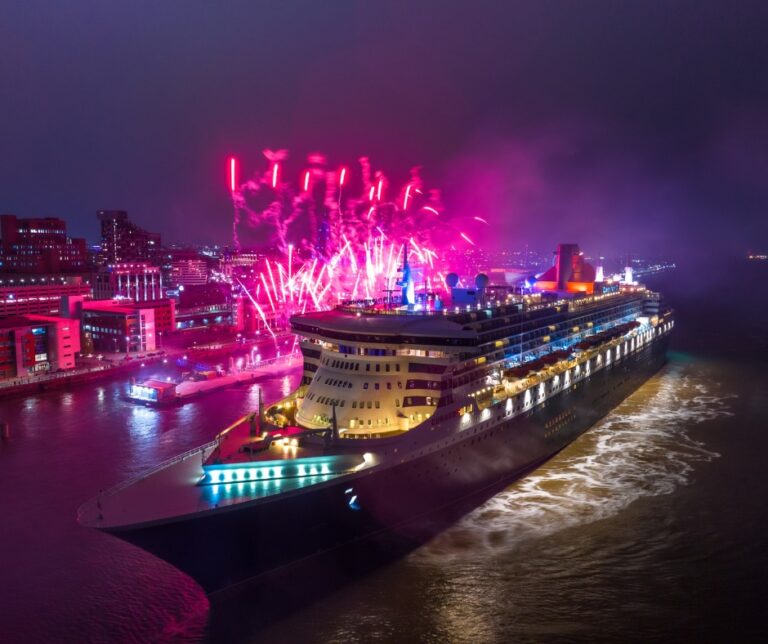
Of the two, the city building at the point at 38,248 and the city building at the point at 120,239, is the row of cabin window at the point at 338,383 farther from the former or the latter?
the city building at the point at 120,239

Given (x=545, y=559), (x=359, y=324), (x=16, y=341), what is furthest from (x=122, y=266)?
(x=545, y=559)

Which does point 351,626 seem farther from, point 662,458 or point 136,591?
point 662,458

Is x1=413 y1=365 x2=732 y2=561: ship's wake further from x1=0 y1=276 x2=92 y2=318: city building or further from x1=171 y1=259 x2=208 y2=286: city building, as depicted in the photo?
x1=171 y1=259 x2=208 y2=286: city building

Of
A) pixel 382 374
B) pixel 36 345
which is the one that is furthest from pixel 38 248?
pixel 382 374

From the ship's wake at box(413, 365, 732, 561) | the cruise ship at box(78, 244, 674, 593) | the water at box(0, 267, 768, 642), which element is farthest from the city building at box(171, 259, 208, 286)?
the cruise ship at box(78, 244, 674, 593)

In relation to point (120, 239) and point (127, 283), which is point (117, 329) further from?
point (120, 239)

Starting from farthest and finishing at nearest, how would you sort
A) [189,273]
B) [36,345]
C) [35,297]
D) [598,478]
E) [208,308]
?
[189,273], [208,308], [35,297], [36,345], [598,478]
